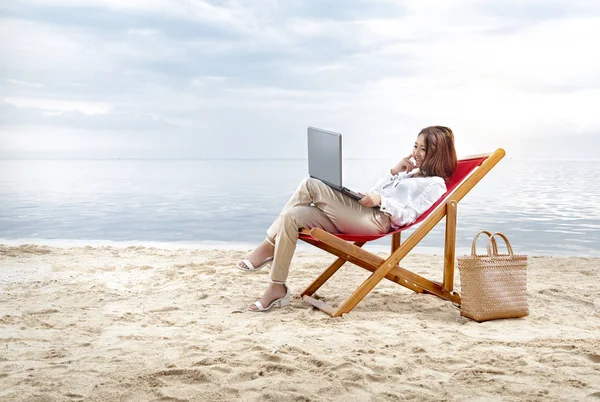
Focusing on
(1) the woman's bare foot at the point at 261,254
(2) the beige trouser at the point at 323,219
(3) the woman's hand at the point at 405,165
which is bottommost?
(1) the woman's bare foot at the point at 261,254

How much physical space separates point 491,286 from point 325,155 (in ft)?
4.11

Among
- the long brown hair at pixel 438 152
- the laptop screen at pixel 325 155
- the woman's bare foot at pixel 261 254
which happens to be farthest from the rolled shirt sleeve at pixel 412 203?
the woman's bare foot at pixel 261 254

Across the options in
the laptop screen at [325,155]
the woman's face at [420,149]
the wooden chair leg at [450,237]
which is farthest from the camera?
the woman's face at [420,149]

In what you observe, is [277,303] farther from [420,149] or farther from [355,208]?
[420,149]

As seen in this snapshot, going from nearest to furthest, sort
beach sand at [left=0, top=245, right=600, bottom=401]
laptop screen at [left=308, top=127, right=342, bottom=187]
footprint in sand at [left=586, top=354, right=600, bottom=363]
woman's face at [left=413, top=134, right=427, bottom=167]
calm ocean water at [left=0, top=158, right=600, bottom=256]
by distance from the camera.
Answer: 1. beach sand at [left=0, top=245, right=600, bottom=401]
2. footprint in sand at [left=586, top=354, right=600, bottom=363]
3. laptop screen at [left=308, top=127, right=342, bottom=187]
4. woman's face at [left=413, top=134, right=427, bottom=167]
5. calm ocean water at [left=0, top=158, right=600, bottom=256]

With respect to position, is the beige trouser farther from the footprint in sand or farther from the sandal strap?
the footprint in sand

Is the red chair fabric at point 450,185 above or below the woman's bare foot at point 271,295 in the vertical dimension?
above

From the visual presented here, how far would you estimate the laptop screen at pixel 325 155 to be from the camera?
3.70 metres

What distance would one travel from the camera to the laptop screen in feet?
12.1

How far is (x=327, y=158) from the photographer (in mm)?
3832

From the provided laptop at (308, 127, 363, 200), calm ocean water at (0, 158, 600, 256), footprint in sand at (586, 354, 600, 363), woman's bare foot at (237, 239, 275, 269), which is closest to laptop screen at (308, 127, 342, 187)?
laptop at (308, 127, 363, 200)

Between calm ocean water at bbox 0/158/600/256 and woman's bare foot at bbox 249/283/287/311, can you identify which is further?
calm ocean water at bbox 0/158/600/256

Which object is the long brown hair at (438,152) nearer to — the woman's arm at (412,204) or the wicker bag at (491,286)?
the woman's arm at (412,204)

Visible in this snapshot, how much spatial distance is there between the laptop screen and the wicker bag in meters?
0.89
